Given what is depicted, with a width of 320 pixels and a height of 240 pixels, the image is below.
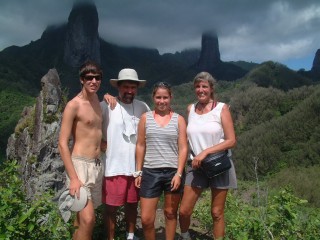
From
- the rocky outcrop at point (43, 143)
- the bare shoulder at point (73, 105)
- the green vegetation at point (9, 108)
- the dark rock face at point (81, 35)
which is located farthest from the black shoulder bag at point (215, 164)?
the dark rock face at point (81, 35)

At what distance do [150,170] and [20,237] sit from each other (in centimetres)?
163

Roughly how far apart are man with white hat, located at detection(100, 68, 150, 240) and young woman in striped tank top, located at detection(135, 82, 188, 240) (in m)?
0.16

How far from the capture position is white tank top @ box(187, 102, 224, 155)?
3.94 meters

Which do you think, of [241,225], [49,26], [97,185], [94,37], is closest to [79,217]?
[97,185]

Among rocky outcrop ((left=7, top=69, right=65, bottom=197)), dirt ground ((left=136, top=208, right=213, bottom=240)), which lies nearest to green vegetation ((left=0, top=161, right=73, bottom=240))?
dirt ground ((left=136, top=208, right=213, bottom=240))

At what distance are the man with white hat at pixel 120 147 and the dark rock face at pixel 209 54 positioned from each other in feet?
535

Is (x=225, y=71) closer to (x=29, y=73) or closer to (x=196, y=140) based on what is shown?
(x=29, y=73)

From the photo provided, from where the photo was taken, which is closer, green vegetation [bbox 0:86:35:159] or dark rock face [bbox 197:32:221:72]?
green vegetation [bbox 0:86:35:159]

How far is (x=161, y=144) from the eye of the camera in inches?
157

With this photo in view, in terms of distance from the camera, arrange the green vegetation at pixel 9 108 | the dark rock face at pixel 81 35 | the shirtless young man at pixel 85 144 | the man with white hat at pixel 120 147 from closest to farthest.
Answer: the shirtless young man at pixel 85 144
the man with white hat at pixel 120 147
the green vegetation at pixel 9 108
the dark rock face at pixel 81 35

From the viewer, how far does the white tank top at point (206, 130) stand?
155 inches

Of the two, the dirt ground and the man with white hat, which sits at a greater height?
the man with white hat

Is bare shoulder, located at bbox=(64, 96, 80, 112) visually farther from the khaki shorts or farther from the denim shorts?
the denim shorts

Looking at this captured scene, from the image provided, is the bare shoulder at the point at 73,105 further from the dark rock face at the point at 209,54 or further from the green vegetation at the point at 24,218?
the dark rock face at the point at 209,54
